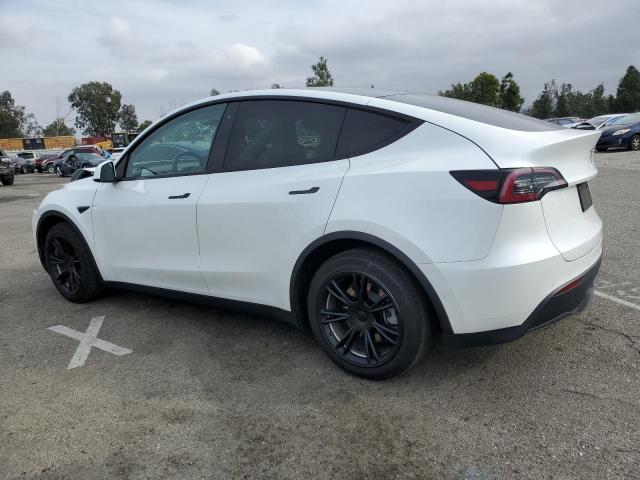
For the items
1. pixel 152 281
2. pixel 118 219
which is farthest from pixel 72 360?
pixel 118 219

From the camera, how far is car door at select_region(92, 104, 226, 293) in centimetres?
361

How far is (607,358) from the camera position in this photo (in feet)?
10.3

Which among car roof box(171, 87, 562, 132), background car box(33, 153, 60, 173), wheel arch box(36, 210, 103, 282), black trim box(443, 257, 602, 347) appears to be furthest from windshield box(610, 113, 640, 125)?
background car box(33, 153, 60, 173)

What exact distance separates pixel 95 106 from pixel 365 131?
9885 cm

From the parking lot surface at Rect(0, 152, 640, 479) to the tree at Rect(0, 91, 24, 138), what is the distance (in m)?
97.8

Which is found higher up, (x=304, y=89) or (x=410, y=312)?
(x=304, y=89)

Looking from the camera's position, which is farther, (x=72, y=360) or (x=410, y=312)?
(x=72, y=360)

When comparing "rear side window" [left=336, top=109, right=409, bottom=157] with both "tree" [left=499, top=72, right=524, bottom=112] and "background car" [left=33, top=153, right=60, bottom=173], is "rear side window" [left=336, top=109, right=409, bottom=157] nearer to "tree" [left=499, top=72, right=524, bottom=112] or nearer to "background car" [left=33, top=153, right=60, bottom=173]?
"background car" [left=33, top=153, right=60, bottom=173]

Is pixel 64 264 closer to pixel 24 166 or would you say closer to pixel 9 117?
pixel 24 166

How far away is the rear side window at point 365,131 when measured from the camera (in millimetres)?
2842

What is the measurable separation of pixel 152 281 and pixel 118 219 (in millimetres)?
555

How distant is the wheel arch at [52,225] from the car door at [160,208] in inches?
6.2

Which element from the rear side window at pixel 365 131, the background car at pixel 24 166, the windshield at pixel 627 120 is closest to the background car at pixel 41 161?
the background car at pixel 24 166

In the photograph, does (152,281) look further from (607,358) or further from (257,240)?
(607,358)
